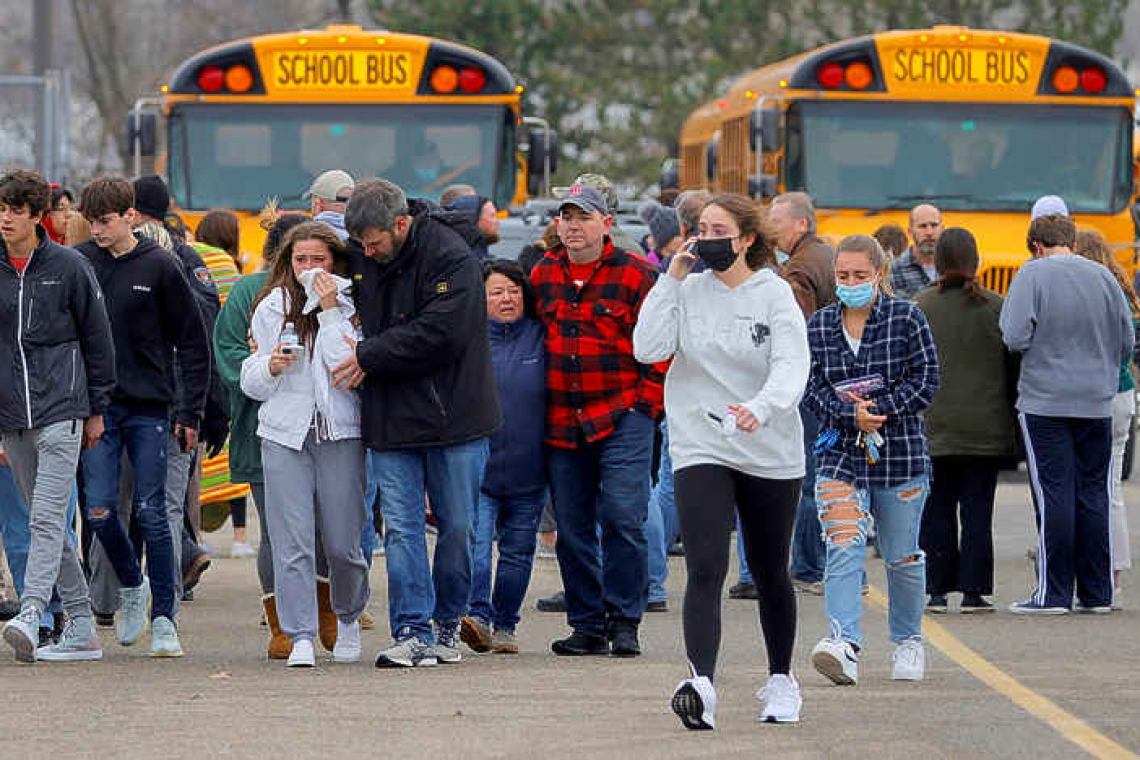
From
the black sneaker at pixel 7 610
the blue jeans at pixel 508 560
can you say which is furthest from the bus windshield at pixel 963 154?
the blue jeans at pixel 508 560

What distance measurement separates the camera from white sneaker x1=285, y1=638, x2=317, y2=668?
9336 mm

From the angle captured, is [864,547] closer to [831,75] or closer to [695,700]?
[695,700]

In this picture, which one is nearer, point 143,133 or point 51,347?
point 51,347

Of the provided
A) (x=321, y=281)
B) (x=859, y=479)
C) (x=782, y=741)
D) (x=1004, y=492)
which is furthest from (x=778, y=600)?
(x=1004, y=492)

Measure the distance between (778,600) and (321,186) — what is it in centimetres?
322

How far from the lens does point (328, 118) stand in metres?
18.8

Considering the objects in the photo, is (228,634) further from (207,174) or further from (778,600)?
(207,174)

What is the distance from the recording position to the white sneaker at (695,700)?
Answer: 772 centimetres

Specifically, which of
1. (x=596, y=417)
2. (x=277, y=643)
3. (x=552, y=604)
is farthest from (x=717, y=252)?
(x=552, y=604)

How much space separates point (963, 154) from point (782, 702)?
37.1 ft

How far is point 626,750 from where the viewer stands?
24.6 ft

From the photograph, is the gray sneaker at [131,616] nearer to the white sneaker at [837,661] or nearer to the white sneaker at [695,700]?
the white sneaker at [837,661]

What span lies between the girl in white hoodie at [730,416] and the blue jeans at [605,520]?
154 cm

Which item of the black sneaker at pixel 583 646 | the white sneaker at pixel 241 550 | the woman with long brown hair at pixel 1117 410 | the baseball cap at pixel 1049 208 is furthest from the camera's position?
the white sneaker at pixel 241 550
